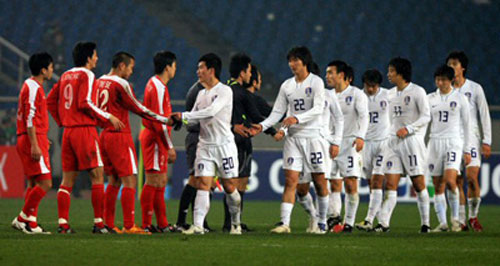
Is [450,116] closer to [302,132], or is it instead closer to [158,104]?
[302,132]

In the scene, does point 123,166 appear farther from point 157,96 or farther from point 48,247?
point 48,247

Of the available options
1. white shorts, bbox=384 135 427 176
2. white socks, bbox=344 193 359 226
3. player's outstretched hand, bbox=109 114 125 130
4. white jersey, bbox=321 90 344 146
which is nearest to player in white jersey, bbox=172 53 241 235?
player's outstretched hand, bbox=109 114 125 130

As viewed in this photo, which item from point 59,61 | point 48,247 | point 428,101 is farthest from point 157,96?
point 59,61

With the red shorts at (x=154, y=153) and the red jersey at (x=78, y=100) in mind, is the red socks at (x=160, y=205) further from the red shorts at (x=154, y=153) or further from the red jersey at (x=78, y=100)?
the red jersey at (x=78, y=100)

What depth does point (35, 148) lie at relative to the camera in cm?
852

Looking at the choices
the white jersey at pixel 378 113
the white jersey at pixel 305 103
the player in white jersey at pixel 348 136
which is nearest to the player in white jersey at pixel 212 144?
the white jersey at pixel 305 103

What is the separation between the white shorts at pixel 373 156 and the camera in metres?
9.94

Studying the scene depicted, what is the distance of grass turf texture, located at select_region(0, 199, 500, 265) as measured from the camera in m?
6.13

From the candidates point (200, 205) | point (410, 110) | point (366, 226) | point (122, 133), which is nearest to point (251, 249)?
point (200, 205)

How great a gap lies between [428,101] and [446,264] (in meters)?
4.00

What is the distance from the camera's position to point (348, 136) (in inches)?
396

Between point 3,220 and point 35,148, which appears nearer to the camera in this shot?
point 35,148

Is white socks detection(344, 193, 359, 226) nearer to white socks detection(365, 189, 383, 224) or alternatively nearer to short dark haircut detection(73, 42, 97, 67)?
white socks detection(365, 189, 383, 224)

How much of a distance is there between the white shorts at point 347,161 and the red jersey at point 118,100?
2.58 m
